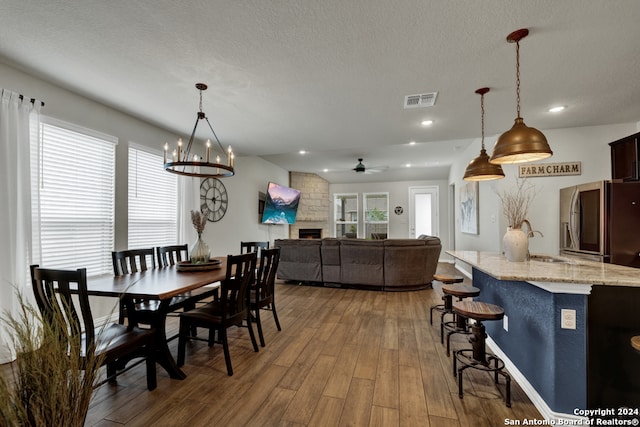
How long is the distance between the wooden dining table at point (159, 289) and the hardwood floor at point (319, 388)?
0.20 m

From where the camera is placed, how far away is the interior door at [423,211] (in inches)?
359

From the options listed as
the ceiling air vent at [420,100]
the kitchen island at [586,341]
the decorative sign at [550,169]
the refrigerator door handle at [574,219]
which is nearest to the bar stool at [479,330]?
the kitchen island at [586,341]

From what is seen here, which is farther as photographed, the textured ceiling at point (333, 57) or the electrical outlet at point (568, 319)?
the textured ceiling at point (333, 57)

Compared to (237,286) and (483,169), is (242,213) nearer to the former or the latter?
(237,286)

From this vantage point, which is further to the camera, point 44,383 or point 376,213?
point 376,213

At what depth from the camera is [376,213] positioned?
32.0ft

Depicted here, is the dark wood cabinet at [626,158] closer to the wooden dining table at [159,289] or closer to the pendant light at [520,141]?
the pendant light at [520,141]

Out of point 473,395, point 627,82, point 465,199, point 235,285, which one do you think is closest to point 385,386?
point 473,395

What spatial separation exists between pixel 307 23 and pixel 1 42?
241 centimetres

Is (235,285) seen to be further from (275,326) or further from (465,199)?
(465,199)

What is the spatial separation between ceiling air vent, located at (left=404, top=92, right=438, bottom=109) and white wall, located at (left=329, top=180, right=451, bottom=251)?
624cm

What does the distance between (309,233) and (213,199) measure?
167 inches

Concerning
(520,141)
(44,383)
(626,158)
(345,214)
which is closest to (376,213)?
(345,214)

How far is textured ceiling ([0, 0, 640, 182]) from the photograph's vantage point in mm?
1896
